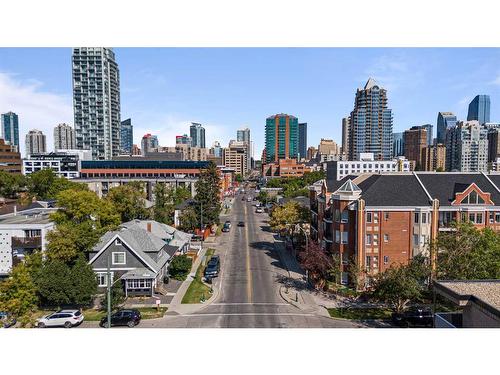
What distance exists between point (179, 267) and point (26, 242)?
18863mm

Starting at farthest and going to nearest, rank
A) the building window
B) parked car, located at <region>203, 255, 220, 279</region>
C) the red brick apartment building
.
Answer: parked car, located at <region>203, 255, 220, 279</region> < the red brick apartment building < the building window

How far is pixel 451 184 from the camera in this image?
45.6m

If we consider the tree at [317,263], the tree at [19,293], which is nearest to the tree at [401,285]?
the tree at [317,263]

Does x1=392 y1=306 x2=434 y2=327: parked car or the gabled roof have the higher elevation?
the gabled roof

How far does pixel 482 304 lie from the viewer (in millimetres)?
20328

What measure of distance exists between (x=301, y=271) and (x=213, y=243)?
22.4m

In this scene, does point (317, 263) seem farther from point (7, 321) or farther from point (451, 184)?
point (7, 321)

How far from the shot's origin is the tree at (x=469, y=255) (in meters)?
30.4

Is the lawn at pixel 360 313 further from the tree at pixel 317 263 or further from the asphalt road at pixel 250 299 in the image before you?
the tree at pixel 317 263

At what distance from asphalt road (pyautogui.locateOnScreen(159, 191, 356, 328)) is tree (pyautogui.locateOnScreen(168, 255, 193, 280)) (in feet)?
14.6

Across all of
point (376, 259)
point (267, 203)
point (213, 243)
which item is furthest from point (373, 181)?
point (267, 203)

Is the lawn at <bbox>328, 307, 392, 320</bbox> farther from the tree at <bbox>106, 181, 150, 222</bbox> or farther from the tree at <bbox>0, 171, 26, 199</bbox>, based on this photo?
the tree at <bbox>0, 171, 26, 199</bbox>

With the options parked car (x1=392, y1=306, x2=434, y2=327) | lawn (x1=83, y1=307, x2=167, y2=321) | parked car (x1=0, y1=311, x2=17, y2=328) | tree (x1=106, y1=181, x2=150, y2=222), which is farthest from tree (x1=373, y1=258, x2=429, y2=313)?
tree (x1=106, y1=181, x2=150, y2=222)

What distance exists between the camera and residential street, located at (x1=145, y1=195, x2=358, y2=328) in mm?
32969
